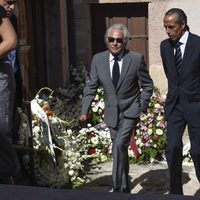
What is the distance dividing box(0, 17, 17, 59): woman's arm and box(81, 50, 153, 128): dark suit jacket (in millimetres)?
1291

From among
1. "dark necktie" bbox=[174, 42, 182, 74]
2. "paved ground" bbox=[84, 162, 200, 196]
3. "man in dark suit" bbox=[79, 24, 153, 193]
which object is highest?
"dark necktie" bbox=[174, 42, 182, 74]

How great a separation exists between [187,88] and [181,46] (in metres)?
0.35

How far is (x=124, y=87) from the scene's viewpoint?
5512 mm

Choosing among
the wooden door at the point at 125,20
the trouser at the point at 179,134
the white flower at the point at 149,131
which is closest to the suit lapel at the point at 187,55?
the trouser at the point at 179,134

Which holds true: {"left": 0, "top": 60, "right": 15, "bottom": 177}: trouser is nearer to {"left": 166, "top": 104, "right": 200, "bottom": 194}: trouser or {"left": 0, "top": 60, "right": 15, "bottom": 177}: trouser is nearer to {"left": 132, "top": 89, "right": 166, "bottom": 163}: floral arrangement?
{"left": 166, "top": 104, "right": 200, "bottom": 194}: trouser

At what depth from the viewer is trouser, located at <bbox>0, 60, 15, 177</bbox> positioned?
433 cm

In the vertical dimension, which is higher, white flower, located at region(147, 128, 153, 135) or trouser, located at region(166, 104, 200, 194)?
trouser, located at region(166, 104, 200, 194)

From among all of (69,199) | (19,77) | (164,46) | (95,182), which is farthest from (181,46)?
(69,199)

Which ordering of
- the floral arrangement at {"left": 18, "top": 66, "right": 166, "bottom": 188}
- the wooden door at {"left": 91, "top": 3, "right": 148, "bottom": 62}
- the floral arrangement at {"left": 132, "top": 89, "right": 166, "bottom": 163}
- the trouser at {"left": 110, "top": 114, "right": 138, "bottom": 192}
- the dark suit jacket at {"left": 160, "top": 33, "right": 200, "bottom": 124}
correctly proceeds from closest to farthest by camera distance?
1. the dark suit jacket at {"left": 160, "top": 33, "right": 200, "bottom": 124}
2. the trouser at {"left": 110, "top": 114, "right": 138, "bottom": 192}
3. the floral arrangement at {"left": 18, "top": 66, "right": 166, "bottom": 188}
4. the floral arrangement at {"left": 132, "top": 89, "right": 166, "bottom": 163}
5. the wooden door at {"left": 91, "top": 3, "right": 148, "bottom": 62}

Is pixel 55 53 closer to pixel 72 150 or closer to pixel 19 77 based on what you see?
pixel 72 150

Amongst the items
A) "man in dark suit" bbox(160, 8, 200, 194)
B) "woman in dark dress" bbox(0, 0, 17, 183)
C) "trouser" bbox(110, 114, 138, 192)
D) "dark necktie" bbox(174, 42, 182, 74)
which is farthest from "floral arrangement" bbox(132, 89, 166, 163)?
"woman in dark dress" bbox(0, 0, 17, 183)

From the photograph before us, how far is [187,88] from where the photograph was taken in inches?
212

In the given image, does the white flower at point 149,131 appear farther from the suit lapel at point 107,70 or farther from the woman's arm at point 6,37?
the woman's arm at point 6,37

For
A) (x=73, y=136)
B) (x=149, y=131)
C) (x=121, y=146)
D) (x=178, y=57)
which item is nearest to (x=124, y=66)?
(x=178, y=57)
